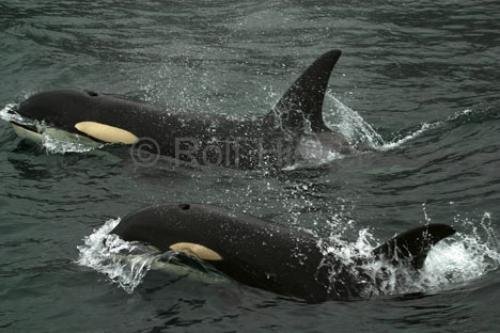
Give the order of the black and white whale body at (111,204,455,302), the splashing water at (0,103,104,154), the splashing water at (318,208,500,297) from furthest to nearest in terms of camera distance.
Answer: the splashing water at (0,103,104,154) → the splashing water at (318,208,500,297) → the black and white whale body at (111,204,455,302)

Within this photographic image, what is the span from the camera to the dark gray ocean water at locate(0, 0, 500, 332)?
8742 millimetres

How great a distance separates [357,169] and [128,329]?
17.1 ft

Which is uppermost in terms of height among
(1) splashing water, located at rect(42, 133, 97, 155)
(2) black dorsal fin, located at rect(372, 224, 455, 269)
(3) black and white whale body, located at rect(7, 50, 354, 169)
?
(3) black and white whale body, located at rect(7, 50, 354, 169)

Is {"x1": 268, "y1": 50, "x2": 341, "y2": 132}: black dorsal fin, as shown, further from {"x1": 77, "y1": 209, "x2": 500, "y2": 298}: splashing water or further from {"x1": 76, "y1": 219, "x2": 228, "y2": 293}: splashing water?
{"x1": 76, "y1": 219, "x2": 228, "y2": 293}: splashing water

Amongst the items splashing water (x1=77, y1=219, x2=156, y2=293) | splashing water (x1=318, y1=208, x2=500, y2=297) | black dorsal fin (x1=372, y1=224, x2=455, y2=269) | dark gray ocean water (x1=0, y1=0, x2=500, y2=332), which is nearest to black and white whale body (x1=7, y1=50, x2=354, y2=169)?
dark gray ocean water (x1=0, y1=0, x2=500, y2=332)

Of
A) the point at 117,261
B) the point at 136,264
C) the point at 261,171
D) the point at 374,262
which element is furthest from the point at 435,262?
the point at 261,171

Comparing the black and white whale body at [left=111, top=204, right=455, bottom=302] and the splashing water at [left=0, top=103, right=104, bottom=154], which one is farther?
the splashing water at [left=0, top=103, right=104, bottom=154]

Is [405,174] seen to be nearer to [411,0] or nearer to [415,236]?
[415,236]

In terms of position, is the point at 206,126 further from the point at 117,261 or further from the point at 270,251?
the point at 270,251

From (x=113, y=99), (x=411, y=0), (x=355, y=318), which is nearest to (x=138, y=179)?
(x=113, y=99)

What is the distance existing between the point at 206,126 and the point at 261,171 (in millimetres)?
1209

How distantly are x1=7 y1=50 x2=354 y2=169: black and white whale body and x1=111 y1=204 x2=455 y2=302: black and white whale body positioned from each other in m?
3.60

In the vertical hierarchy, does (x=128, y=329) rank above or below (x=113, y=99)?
below

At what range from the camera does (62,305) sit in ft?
29.7
